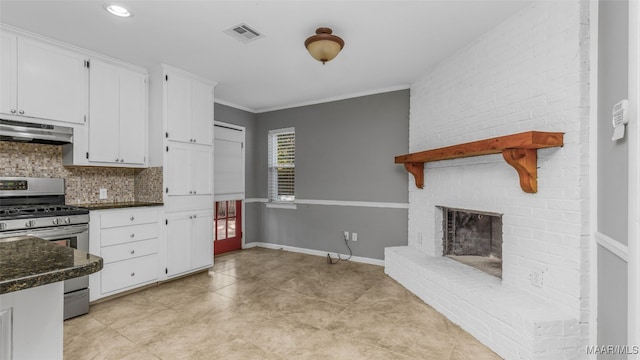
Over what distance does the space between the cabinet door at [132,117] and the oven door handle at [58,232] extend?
3.02 feet

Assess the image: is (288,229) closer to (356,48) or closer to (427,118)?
(427,118)

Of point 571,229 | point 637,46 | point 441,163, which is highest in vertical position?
point 637,46

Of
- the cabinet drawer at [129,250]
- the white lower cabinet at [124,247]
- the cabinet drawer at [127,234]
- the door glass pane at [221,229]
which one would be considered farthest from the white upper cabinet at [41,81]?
the door glass pane at [221,229]

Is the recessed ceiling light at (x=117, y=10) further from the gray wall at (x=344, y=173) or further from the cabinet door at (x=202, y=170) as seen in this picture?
the gray wall at (x=344, y=173)

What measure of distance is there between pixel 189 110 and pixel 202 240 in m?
1.65

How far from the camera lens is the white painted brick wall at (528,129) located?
6.50 feet

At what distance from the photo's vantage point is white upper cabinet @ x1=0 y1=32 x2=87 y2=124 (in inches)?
102

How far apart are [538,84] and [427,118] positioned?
4.88 ft

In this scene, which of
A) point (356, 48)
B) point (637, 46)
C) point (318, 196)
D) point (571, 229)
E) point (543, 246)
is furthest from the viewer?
point (318, 196)

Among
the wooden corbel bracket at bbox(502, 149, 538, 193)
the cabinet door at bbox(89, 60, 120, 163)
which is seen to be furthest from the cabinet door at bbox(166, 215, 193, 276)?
the wooden corbel bracket at bbox(502, 149, 538, 193)

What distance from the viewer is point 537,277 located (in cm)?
223

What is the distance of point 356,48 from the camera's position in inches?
121

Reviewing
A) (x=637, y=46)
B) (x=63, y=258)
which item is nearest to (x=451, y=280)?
(x=637, y=46)

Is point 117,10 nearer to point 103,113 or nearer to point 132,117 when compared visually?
point 103,113
